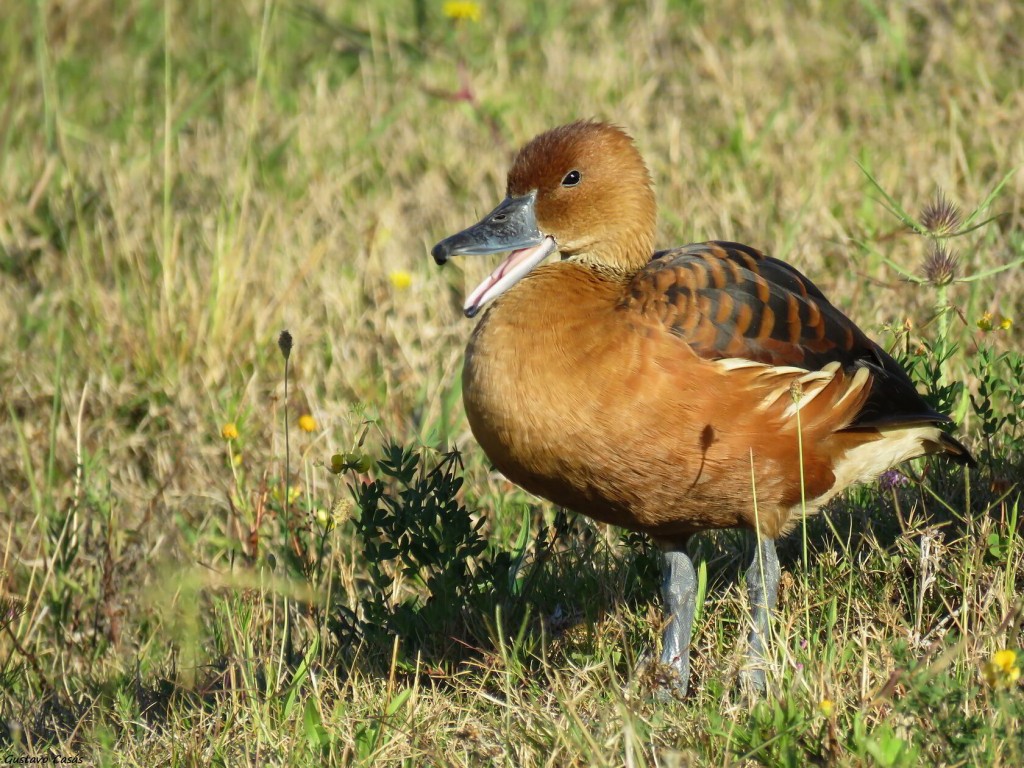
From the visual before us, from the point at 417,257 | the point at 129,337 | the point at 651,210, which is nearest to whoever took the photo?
the point at 651,210

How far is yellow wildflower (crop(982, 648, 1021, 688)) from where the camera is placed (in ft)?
9.87

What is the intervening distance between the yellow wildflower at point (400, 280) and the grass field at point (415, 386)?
0.8 inches

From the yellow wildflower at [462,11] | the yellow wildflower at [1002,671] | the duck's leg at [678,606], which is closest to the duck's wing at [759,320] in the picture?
the duck's leg at [678,606]

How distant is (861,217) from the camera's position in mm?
6207

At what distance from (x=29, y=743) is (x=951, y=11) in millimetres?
5862

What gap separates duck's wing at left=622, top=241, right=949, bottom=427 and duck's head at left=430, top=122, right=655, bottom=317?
5.7 inches

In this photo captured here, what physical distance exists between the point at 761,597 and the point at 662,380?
744mm

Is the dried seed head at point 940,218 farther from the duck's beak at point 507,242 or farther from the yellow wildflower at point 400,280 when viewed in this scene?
the yellow wildflower at point 400,280

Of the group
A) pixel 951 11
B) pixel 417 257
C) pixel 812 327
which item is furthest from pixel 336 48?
pixel 812 327

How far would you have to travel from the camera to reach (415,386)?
589 cm

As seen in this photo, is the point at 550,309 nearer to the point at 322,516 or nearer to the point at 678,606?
the point at 678,606

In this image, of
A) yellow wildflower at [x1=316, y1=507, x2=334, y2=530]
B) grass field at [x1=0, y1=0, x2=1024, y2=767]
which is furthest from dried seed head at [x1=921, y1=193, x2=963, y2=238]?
yellow wildflower at [x1=316, y1=507, x2=334, y2=530]

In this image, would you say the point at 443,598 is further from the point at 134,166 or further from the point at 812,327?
the point at 134,166

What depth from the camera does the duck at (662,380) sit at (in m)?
3.70
